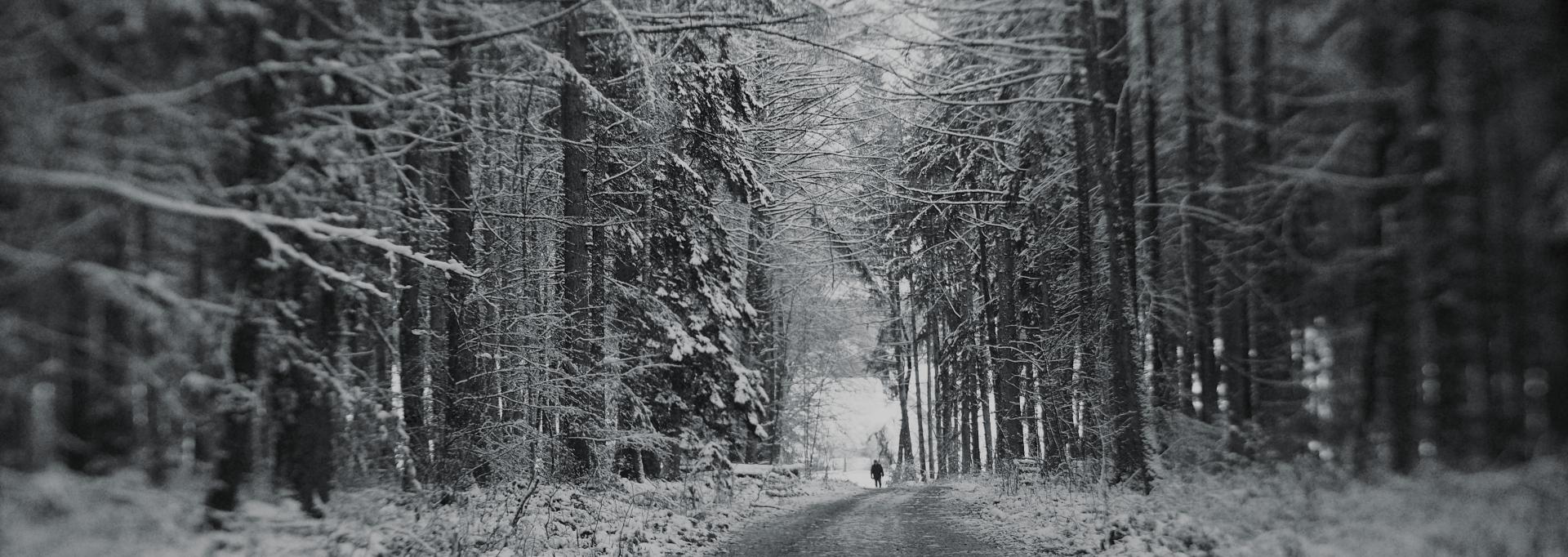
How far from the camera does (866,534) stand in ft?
38.1

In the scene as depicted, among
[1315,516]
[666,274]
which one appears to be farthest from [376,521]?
[666,274]

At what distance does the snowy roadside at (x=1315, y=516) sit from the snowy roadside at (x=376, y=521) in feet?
16.1

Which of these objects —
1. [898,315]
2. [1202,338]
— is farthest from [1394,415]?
[898,315]

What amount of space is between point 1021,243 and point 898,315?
11.7m

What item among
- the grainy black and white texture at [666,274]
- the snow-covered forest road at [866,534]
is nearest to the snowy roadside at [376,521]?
the grainy black and white texture at [666,274]

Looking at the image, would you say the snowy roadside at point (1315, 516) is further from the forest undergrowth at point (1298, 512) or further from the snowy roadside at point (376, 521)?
the snowy roadside at point (376, 521)

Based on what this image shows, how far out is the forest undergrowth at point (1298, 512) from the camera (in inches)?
187

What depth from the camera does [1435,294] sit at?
549cm

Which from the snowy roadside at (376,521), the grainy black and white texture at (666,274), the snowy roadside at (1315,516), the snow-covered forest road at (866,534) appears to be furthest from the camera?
the snow-covered forest road at (866,534)

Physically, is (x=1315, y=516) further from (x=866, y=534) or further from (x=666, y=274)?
(x=666, y=274)

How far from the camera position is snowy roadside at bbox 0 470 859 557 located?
13.1ft

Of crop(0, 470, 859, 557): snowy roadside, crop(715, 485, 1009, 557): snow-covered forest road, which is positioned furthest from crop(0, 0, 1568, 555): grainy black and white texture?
crop(715, 485, 1009, 557): snow-covered forest road

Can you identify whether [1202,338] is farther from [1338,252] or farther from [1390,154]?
[1390,154]

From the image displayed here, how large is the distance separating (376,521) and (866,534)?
270 inches
